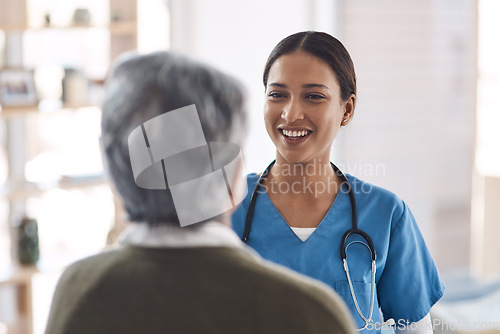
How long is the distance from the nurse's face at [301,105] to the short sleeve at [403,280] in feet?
0.72

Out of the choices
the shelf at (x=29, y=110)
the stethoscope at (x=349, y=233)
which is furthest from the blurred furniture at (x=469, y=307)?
the shelf at (x=29, y=110)

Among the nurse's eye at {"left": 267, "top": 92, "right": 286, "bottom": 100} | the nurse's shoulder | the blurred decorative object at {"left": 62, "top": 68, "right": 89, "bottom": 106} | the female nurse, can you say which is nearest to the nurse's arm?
the female nurse

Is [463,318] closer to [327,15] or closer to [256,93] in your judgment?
[256,93]

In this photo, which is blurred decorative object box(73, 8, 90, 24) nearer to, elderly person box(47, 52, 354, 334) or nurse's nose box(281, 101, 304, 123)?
nurse's nose box(281, 101, 304, 123)

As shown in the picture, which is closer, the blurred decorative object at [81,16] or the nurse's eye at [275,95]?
the nurse's eye at [275,95]

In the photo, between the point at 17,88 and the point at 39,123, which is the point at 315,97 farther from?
the point at 39,123

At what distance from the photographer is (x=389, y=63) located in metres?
3.18

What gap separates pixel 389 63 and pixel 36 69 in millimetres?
1750

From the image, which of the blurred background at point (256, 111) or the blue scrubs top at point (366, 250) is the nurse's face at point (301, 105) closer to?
the blue scrubs top at point (366, 250)

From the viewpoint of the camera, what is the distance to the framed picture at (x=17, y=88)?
97.3 inches

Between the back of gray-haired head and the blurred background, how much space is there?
5.37ft

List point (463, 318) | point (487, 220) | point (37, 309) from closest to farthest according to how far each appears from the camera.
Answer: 1. point (463, 318)
2. point (37, 309)
3. point (487, 220)

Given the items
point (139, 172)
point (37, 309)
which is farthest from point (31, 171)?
point (139, 172)

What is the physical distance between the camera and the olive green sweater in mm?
614
